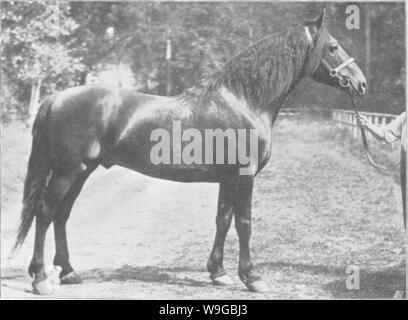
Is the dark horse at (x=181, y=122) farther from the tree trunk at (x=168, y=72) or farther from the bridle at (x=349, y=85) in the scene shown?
the tree trunk at (x=168, y=72)

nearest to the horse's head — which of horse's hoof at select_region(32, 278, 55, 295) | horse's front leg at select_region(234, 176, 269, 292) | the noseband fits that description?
the noseband

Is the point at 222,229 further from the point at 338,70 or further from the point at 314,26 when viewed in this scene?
the point at 314,26

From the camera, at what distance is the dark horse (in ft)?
13.8

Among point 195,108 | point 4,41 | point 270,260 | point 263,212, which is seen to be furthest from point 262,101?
point 4,41

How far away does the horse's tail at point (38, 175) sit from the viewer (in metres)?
4.24

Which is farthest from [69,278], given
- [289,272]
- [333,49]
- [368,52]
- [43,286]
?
[368,52]

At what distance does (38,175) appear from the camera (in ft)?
14.0

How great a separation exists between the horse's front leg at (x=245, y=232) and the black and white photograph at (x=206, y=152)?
0.01 meters

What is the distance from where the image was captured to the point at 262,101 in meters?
4.30

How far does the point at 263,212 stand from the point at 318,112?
40.8 inches

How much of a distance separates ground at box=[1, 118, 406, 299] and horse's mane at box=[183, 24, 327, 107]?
0.52 metres

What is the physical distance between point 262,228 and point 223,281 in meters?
0.61
